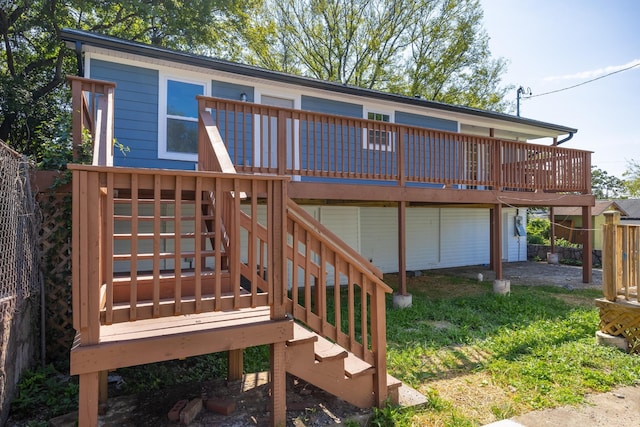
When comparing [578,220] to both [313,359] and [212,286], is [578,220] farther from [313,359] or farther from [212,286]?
[212,286]

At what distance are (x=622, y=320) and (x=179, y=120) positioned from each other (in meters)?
7.34

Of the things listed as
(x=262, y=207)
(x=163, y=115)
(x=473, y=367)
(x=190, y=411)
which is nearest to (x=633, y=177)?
(x=262, y=207)

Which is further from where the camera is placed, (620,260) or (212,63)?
(212,63)

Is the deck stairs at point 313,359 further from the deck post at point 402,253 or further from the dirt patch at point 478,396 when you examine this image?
the deck post at point 402,253

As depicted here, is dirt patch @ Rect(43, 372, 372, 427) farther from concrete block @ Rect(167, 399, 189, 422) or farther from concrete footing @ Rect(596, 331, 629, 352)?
concrete footing @ Rect(596, 331, 629, 352)

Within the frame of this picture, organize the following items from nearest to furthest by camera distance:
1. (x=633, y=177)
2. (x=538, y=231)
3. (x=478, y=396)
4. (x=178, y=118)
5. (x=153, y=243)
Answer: (x=153, y=243) → (x=478, y=396) → (x=178, y=118) → (x=538, y=231) → (x=633, y=177)

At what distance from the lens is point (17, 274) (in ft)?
10.9

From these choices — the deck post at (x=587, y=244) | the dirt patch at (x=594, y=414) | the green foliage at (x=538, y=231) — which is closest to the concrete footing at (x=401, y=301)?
the dirt patch at (x=594, y=414)

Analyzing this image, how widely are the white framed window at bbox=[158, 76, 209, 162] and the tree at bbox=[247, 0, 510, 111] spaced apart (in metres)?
12.5

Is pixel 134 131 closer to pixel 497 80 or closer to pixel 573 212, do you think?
pixel 573 212

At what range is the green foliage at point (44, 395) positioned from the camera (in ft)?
9.66

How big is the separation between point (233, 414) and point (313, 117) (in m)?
4.15

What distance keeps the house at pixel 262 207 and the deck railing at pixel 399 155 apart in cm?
4

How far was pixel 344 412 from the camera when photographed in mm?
2898
